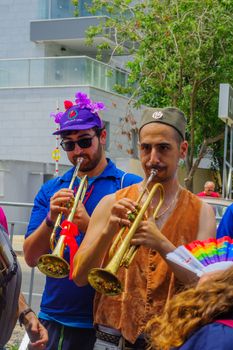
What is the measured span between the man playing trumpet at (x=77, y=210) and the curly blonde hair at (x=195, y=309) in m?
1.51

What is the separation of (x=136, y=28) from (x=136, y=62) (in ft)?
4.08

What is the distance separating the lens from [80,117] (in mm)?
3867

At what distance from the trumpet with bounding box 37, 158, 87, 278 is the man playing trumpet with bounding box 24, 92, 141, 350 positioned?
0.12ft

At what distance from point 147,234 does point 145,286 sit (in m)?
0.29

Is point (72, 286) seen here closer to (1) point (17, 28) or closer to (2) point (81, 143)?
(2) point (81, 143)

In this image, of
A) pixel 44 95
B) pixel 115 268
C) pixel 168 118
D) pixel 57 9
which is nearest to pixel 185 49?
pixel 44 95

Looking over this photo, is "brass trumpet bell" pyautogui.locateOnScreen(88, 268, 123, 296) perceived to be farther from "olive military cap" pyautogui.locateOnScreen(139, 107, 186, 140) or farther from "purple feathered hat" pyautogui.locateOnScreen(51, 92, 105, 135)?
"purple feathered hat" pyautogui.locateOnScreen(51, 92, 105, 135)

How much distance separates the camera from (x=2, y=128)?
2441cm

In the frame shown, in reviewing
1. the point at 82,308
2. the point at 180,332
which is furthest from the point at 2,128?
the point at 180,332

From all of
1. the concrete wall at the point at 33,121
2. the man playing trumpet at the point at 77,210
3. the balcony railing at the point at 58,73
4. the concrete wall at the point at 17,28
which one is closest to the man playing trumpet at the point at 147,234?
the man playing trumpet at the point at 77,210

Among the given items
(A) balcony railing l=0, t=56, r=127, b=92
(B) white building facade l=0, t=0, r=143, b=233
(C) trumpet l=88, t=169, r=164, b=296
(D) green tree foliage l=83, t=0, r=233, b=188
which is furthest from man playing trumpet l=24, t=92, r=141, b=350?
(A) balcony railing l=0, t=56, r=127, b=92

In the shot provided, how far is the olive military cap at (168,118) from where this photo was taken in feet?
10.9

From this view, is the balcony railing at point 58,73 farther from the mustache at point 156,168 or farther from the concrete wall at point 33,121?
the mustache at point 156,168

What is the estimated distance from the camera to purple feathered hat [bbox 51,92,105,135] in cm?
383
